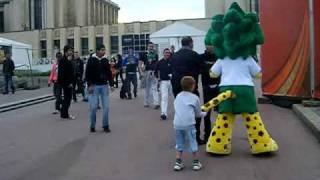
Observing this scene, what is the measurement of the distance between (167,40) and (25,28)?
73659 mm

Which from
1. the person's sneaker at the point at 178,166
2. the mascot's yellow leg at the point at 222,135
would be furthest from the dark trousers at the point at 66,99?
the person's sneaker at the point at 178,166

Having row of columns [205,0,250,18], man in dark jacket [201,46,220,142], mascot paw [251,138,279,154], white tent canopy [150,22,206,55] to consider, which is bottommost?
mascot paw [251,138,279,154]

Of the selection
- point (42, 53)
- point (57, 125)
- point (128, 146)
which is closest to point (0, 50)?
point (57, 125)

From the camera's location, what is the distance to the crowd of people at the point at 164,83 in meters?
7.75

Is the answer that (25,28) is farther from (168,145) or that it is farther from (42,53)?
(168,145)

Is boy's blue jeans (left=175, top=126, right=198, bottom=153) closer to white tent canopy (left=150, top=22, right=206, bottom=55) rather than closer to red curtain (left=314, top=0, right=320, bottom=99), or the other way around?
red curtain (left=314, top=0, right=320, bottom=99)

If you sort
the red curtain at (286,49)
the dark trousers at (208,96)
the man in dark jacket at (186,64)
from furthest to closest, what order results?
the red curtain at (286,49) < the dark trousers at (208,96) < the man in dark jacket at (186,64)

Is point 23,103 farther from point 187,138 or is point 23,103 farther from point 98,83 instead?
point 187,138

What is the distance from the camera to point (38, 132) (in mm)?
12273

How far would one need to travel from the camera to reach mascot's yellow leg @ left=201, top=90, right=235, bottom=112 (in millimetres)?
8055

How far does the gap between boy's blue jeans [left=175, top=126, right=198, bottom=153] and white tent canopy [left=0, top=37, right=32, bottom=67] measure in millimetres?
23654

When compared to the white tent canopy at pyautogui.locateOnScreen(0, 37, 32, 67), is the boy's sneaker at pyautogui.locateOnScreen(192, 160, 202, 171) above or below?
below

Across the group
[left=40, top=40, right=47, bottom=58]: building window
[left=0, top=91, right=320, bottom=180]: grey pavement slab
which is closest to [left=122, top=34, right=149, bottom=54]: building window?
[left=40, top=40, right=47, bottom=58]: building window

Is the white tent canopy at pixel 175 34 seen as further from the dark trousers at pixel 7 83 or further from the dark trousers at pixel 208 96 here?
the dark trousers at pixel 208 96
